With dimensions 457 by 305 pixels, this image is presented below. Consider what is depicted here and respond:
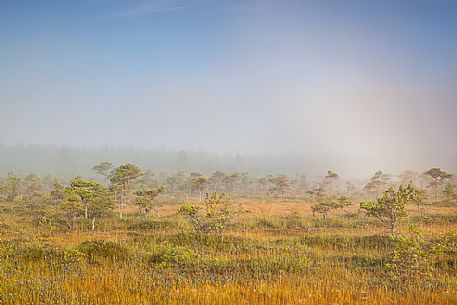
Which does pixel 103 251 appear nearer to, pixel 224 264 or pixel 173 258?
pixel 173 258

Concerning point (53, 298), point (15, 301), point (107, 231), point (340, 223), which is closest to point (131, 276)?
point (53, 298)

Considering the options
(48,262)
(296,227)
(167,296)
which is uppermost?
(167,296)

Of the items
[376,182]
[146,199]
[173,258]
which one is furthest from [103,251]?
[376,182]

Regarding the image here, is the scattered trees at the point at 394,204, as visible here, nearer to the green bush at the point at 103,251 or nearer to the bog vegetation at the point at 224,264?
the bog vegetation at the point at 224,264

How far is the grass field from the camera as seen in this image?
20.3ft

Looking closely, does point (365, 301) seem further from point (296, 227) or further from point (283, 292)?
point (296, 227)

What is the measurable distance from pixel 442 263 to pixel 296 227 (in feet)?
45.5

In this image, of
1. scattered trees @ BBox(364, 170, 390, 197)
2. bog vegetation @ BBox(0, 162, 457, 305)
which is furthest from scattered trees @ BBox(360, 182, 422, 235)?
scattered trees @ BBox(364, 170, 390, 197)

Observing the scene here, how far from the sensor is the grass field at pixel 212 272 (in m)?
6.19

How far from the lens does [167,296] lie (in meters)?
6.13

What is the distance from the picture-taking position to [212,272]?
1016 cm

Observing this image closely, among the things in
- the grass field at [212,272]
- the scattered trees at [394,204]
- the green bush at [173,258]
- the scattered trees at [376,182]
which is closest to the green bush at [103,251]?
the grass field at [212,272]

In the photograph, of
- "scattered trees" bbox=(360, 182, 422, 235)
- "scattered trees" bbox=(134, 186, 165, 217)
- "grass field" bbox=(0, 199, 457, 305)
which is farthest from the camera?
"scattered trees" bbox=(134, 186, 165, 217)

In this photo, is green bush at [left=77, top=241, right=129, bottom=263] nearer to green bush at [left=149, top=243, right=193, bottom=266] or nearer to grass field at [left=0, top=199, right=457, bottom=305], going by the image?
grass field at [left=0, top=199, right=457, bottom=305]
